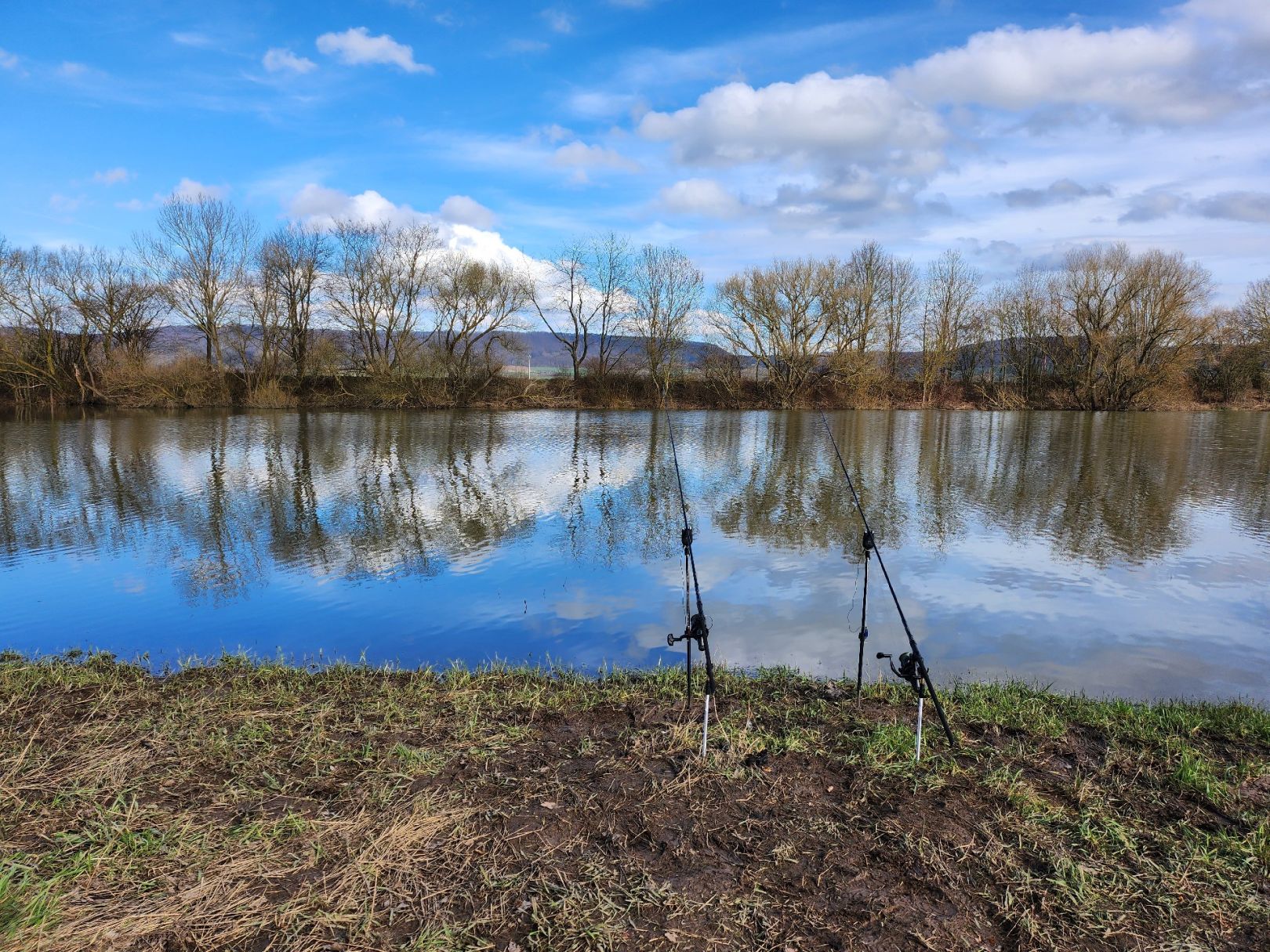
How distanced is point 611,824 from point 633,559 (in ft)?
21.5

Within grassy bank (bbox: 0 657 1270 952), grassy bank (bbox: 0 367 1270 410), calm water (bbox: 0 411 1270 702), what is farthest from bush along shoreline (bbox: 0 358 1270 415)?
grassy bank (bbox: 0 657 1270 952)

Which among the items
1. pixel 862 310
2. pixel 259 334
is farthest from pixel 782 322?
pixel 259 334

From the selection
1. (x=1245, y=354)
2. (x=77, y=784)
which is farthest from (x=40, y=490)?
(x=1245, y=354)

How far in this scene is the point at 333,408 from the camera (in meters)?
41.5

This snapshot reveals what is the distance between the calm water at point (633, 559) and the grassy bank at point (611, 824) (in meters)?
1.68

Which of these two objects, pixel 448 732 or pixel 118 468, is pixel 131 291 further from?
pixel 448 732

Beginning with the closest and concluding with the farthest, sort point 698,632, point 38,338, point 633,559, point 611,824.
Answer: point 611,824 → point 698,632 → point 633,559 → point 38,338

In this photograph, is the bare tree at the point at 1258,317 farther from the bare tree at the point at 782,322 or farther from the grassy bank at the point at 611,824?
the grassy bank at the point at 611,824

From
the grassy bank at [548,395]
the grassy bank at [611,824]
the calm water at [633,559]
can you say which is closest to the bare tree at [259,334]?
the grassy bank at [548,395]

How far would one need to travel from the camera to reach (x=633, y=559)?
10000mm

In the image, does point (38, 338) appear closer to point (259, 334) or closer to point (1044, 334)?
point (259, 334)

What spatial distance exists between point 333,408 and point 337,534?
33.3m

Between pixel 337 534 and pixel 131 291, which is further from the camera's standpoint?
pixel 131 291

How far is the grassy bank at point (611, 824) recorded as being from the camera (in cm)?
279
